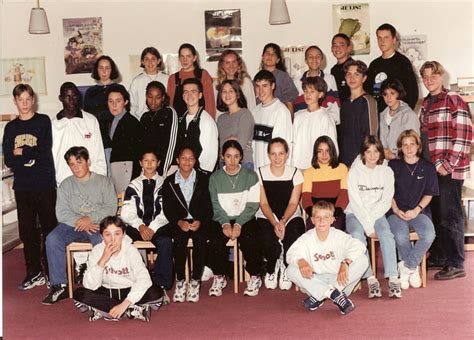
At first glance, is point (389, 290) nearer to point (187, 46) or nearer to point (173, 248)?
point (173, 248)

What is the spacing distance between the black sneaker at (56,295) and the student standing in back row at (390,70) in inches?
105

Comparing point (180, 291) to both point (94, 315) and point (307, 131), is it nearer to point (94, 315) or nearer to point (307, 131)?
point (94, 315)

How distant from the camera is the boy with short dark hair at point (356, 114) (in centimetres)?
497

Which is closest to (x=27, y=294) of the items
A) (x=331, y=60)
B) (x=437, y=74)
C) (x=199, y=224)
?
(x=199, y=224)

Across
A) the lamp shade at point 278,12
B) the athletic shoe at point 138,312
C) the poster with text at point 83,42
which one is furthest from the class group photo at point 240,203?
the poster with text at point 83,42

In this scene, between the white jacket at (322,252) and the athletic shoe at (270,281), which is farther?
the athletic shoe at (270,281)

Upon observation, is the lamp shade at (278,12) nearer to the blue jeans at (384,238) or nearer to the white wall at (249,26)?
the white wall at (249,26)

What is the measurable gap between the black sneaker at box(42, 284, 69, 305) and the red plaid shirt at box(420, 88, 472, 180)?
107 inches

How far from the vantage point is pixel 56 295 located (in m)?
4.65

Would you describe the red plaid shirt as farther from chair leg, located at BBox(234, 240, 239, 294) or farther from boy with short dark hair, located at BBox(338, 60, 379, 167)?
chair leg, located at BBox(234, 240, 239, 294)

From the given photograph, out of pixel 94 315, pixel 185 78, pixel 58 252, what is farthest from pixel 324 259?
pixel 185 78

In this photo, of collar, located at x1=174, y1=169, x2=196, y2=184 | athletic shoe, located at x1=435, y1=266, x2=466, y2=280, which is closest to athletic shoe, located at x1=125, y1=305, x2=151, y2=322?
collar, located at x1=174, y1=169, x2=196, y2=184

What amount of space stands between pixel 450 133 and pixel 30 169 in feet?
9.78

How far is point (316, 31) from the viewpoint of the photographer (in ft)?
23.7
